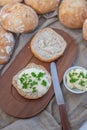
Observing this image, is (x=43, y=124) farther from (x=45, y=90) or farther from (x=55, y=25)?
(x=55, y=25)

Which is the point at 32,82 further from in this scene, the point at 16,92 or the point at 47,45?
the point at 47,45

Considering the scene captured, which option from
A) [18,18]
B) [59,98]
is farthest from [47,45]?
[59,98]

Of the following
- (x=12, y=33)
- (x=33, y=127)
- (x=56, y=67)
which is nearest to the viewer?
(x=33, y=127)

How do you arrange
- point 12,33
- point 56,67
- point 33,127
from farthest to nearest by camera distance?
point 12,33 → point 56,67 → point 33,127

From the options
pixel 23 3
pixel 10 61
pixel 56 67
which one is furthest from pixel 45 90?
pixel 23 3

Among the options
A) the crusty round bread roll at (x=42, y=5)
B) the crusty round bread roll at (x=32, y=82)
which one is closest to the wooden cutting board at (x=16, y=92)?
the crusty round bread roll at (x=32, y=82)

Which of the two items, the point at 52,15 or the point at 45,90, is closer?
the point at 45,90

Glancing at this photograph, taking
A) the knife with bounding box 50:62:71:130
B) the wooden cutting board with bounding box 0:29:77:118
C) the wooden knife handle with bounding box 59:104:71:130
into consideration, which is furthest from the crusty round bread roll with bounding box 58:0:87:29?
the wooden knife handle with bounding box 59:104:71:130

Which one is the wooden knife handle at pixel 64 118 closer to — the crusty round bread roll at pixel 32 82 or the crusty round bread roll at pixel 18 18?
the crusty round bread roll at pixel 32 82

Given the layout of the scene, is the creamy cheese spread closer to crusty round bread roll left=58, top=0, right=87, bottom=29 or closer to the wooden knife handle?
the wooden knife handle
